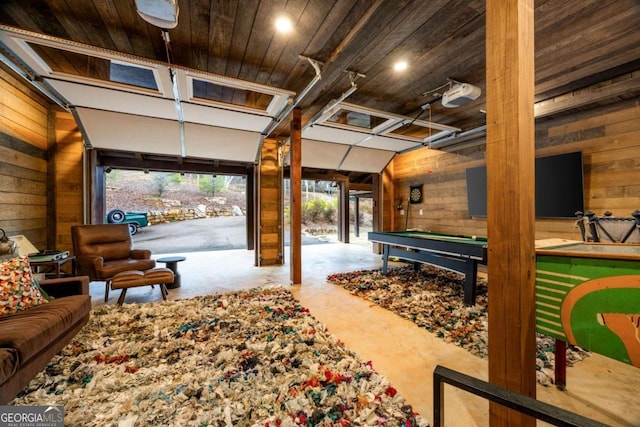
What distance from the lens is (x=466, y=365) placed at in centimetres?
187

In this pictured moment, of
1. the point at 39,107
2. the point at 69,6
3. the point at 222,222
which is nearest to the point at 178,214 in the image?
the point at 222,222

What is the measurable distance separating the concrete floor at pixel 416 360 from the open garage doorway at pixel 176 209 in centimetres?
556

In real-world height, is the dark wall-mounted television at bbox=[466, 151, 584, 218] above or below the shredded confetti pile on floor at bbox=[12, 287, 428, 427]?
above

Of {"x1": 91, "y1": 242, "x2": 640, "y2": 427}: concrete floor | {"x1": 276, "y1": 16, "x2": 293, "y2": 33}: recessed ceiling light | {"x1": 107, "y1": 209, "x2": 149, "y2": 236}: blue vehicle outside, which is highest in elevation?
{"x1": 276, "y1": 16, "x2": 293, "y2": 33}: recessed ceiling light

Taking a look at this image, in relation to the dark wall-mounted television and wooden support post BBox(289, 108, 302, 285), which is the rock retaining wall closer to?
wooden support post BBox(289, 108, 302, 285)

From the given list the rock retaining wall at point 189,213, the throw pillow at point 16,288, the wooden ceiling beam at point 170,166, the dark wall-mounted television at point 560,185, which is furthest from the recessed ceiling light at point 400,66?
the rock retaining wall at point 189,213

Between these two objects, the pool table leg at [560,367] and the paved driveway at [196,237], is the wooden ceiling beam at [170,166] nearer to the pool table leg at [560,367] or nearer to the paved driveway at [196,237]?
the paved driveway at [196,237]

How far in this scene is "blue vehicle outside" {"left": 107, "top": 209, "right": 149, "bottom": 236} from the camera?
8383 mm

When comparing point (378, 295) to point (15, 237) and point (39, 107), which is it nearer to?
point (15, 237)

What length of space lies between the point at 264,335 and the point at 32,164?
453 centimetres

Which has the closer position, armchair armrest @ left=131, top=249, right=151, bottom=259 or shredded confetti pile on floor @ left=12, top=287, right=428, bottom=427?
shredded confetti pile on floor @ left=12, top=287, right=428, bottom=427

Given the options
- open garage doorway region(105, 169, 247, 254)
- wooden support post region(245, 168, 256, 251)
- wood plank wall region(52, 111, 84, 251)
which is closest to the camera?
wood plank wall region(52, 111, 84, 251)
